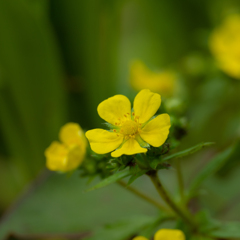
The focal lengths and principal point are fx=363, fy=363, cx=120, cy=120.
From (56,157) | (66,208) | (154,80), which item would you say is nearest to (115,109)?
(56,157)

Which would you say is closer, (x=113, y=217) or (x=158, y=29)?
(x=113, y=217)

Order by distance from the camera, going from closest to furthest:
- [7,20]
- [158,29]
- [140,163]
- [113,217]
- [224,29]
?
[140,163], [113,217], [7,20], [224,29], [158,29]

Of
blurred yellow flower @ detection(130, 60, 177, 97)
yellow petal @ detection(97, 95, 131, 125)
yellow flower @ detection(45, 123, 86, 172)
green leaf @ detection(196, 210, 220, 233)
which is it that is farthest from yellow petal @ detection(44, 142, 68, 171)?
blurred yellow flower @ detection(130, 60, 177, 97)

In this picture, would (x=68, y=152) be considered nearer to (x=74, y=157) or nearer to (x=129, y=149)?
(x=74, y=157)

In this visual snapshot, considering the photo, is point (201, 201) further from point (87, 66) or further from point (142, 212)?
point (87, 66)

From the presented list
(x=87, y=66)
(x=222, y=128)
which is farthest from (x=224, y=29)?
(x=87, y=66)
